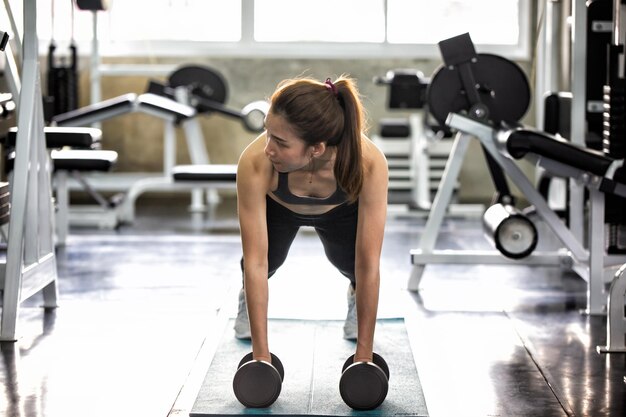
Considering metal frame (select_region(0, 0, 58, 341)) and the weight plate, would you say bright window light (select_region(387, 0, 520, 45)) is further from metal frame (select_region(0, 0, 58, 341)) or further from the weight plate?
metal frame (select_region(0, 0, 58, 341))

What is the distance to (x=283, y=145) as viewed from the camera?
217 cm

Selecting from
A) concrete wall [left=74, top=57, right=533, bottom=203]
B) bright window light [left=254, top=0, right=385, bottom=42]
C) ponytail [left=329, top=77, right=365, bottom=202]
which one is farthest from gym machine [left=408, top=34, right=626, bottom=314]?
bright window light [left=254, top=0, right=385, bottom=42]

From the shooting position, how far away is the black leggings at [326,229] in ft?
8.45

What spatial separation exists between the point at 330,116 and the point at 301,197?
1.09 ft

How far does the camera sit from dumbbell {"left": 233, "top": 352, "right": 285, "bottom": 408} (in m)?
2.29

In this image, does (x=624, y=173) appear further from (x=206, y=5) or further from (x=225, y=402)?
(x=206, y=5)

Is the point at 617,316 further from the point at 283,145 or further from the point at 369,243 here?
the point at 283,145

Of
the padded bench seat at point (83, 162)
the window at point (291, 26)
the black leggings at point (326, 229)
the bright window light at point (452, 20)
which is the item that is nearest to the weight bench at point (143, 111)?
the padded bench seat at point (83, 162)

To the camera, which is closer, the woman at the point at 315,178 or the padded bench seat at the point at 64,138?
the woman at the point at 315,178

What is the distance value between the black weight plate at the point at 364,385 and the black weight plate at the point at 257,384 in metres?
0.16

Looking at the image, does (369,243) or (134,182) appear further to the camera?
(134,182)

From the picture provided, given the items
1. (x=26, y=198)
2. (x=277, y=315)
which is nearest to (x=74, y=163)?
(x=26, y=198)

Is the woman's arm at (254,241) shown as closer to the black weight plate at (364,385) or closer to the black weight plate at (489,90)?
the black weight plate at (364,385)

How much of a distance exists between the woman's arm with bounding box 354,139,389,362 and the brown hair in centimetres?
4
